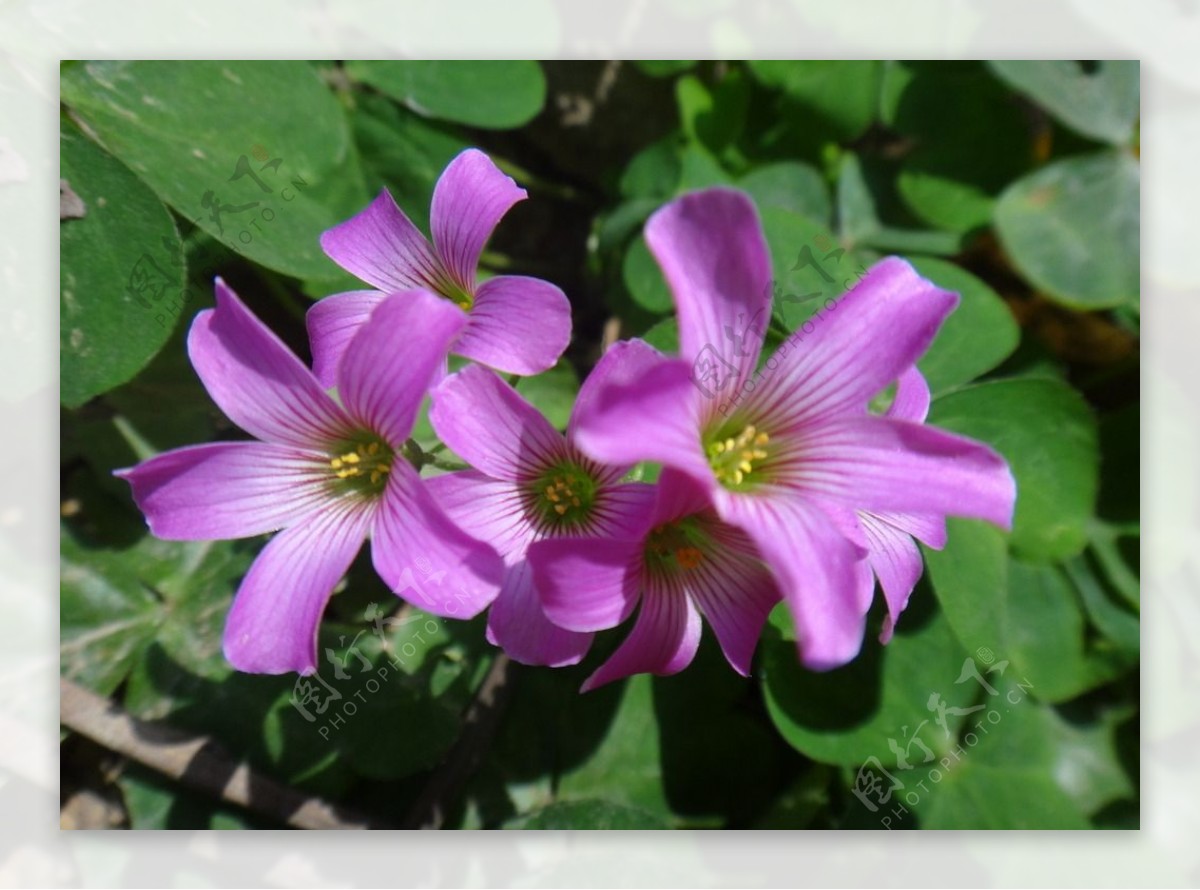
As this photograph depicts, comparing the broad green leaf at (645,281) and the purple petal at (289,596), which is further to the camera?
the broad green leaf at (645,281)

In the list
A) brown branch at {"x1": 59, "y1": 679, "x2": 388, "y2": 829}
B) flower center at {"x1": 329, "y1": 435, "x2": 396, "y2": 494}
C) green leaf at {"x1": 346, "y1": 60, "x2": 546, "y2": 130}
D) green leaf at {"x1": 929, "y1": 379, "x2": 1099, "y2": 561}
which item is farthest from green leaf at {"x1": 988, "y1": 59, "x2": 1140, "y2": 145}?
brown branch at {"x1": 59, "y1": 679, "x2": 388, "y2": 829}

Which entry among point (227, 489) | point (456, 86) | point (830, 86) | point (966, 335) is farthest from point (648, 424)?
point (830, 86)

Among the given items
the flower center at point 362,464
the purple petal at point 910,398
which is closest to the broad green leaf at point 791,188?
the purple petal at point 910,398

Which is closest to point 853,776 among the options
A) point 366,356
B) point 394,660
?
point 394,660

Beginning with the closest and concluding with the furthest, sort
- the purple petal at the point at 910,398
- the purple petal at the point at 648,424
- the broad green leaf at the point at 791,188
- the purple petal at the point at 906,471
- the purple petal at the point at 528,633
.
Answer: the purple petal at the point at 648,424 → the purple petal at the point at 906,471 → the purple petal at the point at 528,633 → the purple petal at the point at 910,398 → the broad green leaf at the point at 791,188

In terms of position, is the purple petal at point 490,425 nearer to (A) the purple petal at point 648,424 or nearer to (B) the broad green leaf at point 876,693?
(A) the purple petal at point 648,424

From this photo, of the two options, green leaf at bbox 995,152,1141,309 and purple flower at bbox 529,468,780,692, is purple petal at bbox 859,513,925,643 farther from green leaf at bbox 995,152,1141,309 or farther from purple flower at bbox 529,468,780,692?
green leaf at bbox 995,152,1141,309

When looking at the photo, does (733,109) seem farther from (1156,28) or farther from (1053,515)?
(1053,515)
